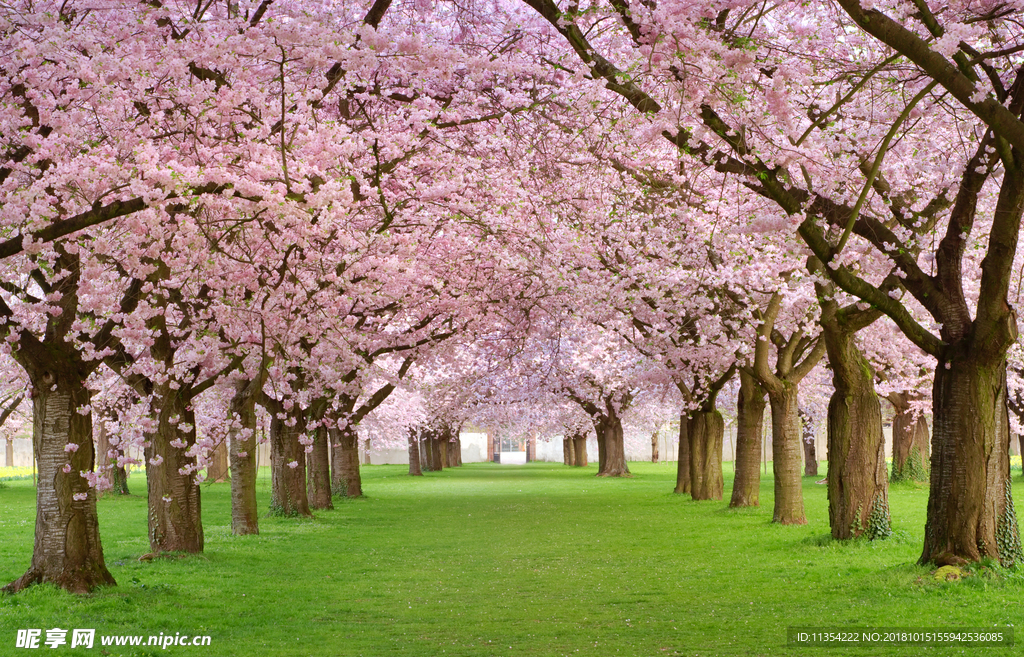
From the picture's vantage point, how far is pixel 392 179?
1453 cm

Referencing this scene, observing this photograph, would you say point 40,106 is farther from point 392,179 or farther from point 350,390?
point 350,390

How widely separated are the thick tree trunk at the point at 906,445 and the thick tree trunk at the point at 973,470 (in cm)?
2547

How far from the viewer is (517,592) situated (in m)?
Answer: 12.4

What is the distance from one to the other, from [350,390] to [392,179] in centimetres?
1036

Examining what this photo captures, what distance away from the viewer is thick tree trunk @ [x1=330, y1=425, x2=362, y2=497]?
33312 millimetres

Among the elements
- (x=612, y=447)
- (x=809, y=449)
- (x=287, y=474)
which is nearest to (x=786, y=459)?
(x=287, y=474)

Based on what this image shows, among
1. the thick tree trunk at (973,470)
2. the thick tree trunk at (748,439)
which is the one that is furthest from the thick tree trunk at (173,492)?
the thick tree trunk at (748,439)

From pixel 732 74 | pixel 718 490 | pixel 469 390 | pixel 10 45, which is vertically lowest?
pixel 718 490

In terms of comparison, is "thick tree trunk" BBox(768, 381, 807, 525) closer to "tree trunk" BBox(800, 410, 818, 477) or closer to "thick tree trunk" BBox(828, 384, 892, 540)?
"thick tree trunk" BBox(828, 384, 892, 540)

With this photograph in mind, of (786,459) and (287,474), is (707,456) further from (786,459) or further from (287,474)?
(287,474)

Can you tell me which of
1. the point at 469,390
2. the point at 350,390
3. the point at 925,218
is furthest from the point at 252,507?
the point at 469,390

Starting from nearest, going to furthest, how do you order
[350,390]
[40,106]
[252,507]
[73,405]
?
[40,106] → [73,405] → [252,507] → [350,390]

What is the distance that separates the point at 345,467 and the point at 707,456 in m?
12.7

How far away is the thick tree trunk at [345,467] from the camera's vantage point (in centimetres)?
3331
